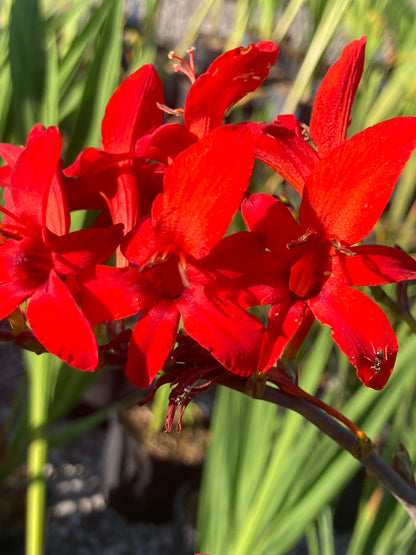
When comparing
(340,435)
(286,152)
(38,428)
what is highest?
(286,152)

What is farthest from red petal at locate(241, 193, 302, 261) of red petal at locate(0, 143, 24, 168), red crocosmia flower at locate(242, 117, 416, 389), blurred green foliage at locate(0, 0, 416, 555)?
blurred green foliage at locate(0, 0, 416, 555)

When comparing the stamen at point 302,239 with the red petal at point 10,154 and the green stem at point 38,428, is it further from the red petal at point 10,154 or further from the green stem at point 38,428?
the green stem at point 38,428

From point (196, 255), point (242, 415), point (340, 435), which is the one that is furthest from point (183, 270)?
point (242, 415)

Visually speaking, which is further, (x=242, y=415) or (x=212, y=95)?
(x=242, y=415)

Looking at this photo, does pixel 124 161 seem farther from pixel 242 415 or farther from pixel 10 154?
pixel 242 415

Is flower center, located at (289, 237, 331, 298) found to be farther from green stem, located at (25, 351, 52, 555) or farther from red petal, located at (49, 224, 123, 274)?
green stem, located at (25, 351, 52, 555)

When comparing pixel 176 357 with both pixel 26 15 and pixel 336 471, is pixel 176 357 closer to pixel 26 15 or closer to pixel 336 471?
pixel 336 471

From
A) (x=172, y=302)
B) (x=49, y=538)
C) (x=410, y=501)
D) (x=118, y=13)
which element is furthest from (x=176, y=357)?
(x=49, y=538)
